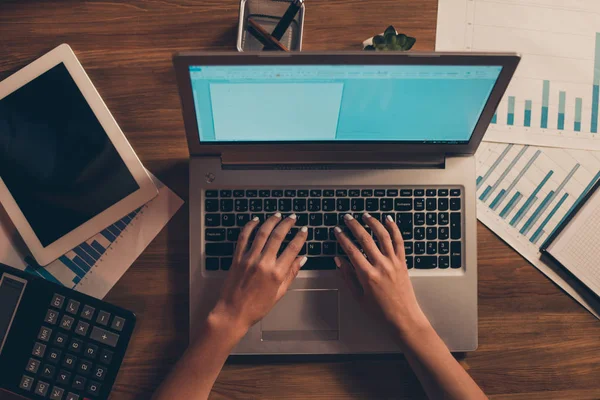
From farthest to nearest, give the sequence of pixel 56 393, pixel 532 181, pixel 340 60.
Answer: pixel 532 181 < pixel 56 393 < pixel 340 60

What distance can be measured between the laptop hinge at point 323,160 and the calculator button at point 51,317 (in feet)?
1.12

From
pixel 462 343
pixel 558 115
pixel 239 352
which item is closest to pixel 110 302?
pixel 239 352

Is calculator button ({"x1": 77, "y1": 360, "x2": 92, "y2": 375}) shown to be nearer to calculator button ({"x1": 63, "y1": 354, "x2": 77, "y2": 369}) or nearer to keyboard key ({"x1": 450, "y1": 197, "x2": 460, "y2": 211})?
calculator button ({"x1": 63, "y1": 354, "x2": 77, "y2": 369})

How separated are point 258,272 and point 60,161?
0.36 m

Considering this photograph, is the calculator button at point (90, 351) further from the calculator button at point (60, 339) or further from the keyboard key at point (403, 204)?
the keyboard key at point (403, 204)

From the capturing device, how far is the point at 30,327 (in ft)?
2.59

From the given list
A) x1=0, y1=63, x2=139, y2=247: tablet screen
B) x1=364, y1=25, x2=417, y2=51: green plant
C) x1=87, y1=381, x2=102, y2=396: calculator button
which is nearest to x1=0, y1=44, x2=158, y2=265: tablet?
x1=0, y1=63, x2=139, y2=247: tablet screen

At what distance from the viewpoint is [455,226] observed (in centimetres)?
82

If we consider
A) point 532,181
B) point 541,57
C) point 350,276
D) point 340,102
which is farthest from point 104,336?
point 541,57

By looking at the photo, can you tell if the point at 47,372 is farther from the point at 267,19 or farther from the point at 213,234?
the point at 267,19

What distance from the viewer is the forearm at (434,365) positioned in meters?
0.79

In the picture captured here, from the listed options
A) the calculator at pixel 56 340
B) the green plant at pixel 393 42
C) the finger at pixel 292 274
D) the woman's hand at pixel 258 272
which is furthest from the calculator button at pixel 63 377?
the green plant at pixel 393 42

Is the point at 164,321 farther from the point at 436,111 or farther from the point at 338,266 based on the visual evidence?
the point at 436,111

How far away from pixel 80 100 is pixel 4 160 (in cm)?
15
